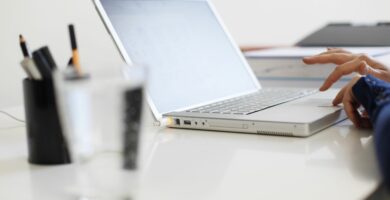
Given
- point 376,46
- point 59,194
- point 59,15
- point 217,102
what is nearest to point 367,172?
point 59,194

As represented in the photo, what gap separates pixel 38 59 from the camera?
761 mm

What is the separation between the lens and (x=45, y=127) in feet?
2.52

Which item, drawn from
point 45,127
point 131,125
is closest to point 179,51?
point 45,127

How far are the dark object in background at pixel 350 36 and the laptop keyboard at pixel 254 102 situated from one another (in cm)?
43

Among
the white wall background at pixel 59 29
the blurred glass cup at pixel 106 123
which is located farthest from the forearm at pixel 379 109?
the white wall background at pixel 59 29

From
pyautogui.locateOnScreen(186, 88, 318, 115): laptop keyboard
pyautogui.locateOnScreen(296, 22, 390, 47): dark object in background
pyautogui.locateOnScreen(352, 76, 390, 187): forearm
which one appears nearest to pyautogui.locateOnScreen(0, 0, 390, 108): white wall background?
pyautogui.locateOnScreen(186, 88, 318, 115): laptop keyboard

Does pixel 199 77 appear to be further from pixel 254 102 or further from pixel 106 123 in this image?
pixel 106 123

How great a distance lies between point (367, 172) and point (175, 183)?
0.69 ft

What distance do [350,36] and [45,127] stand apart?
1072 mm

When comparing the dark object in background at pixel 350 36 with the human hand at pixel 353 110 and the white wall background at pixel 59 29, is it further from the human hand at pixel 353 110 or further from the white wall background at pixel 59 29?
the human hand at pixel 353 110

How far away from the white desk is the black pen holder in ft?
0.05

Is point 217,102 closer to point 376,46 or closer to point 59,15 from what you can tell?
point 59,15

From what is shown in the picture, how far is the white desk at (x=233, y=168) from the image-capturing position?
2.12 feet

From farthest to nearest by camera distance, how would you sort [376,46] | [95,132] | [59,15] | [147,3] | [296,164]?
[376,46] < [59,15] < [147,3] < [296,164] < [95,132]
